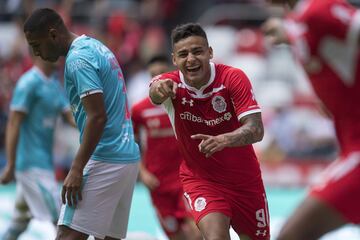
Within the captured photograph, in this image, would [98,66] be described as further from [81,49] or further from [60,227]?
[60,227]

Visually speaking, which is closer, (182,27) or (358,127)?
(358,127)

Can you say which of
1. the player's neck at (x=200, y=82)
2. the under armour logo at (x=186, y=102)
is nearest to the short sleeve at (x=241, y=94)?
the player's neck at (x=200, y=82)

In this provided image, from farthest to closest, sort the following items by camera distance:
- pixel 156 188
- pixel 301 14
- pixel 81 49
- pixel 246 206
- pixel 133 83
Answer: pixel 133 83 < pixel 156 188 < pixel 246 206 < pixel 81 49 < pixel 301 14

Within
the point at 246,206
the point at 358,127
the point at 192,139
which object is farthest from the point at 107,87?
the point at 358,127

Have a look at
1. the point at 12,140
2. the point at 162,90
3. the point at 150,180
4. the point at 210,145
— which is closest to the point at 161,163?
the point at 150,180

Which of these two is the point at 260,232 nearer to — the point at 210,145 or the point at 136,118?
the point at 210,145

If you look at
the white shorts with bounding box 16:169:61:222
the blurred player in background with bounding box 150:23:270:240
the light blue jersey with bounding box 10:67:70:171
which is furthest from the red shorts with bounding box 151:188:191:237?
the blurred player in background with bounding box 150:23:270:240

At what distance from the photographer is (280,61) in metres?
18.3

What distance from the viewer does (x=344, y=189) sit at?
5.37 m

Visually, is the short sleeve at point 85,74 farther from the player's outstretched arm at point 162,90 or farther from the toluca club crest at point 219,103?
the toluca club crest at point 219,103

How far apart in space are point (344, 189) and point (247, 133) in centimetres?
114

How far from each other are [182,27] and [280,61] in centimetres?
1155

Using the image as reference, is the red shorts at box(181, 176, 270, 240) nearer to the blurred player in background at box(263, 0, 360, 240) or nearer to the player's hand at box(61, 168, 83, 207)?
the player's hand at box(61, 168, 83, 207)

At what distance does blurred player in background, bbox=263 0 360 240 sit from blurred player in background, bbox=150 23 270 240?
1.19 meters
